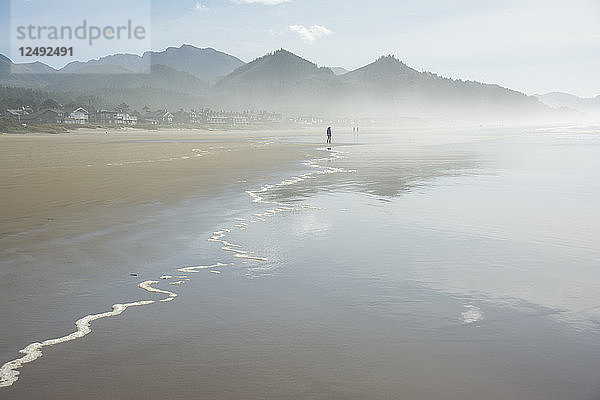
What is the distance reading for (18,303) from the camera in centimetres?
625

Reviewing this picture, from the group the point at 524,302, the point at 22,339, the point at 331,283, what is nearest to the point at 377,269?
the point at 331,283

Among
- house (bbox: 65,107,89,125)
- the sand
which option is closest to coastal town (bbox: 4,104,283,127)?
house (bbox: 65,107,89,125)

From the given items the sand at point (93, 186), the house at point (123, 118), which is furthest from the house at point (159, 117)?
the sand at point (93, 186)

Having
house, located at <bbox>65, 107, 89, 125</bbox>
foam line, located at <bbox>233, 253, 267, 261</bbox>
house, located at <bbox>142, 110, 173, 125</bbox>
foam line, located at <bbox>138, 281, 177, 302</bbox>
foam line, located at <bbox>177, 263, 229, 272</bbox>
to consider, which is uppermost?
house, located at <bbox>142, 110, 173, 125</bbox>

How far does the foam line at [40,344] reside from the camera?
4.39 m

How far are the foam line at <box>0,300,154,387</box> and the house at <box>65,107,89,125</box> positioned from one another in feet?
457

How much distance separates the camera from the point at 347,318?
19.3 feet

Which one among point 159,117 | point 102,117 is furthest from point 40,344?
point 159,117

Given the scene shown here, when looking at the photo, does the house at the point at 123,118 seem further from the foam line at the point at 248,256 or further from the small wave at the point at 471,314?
the small wave at the point at 471,314

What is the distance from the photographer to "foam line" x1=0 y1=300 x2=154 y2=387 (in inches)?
173

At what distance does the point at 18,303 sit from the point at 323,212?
26.2 feet

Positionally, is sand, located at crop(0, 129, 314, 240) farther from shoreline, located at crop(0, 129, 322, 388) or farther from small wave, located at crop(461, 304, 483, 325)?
small wave, located at crop(461, 304, 483, 325)

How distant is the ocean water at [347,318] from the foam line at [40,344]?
0.07 ft

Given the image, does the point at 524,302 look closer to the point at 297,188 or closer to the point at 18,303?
the point at 18,303
